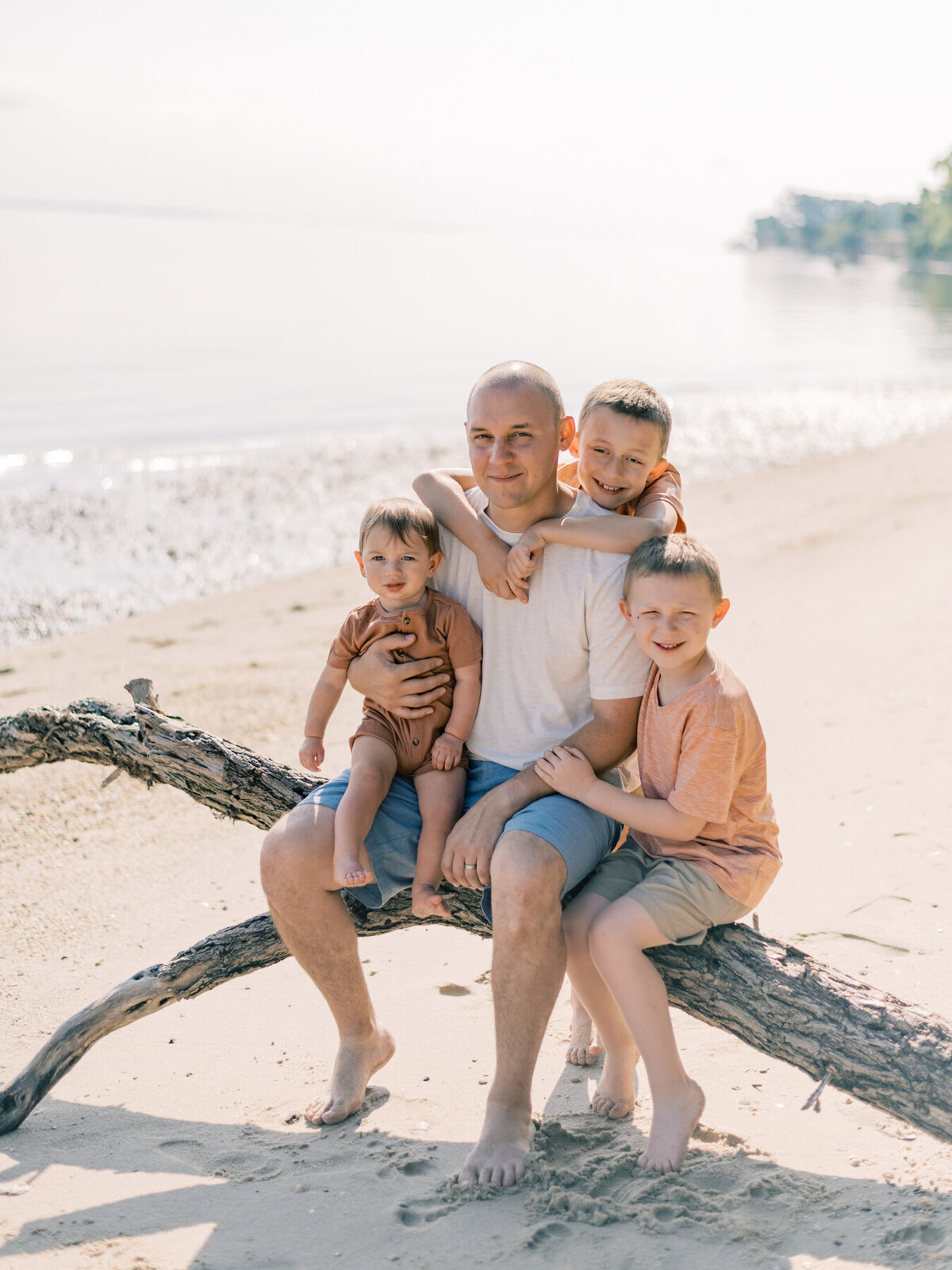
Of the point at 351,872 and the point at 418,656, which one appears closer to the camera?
the point at 351,872

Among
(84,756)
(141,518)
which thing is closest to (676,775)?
(84,756)

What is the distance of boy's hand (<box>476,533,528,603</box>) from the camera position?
3047 mm

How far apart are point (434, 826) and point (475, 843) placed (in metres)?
0.19

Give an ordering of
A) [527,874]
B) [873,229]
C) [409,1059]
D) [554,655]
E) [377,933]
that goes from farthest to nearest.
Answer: [873,229] < [409,1059] < [377,933] < [554,655] < [527,874]

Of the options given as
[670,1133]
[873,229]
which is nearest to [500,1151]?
[670,1133]

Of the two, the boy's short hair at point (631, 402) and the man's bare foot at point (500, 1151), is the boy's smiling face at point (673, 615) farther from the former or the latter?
the man's bare foot at point (500, 1151)

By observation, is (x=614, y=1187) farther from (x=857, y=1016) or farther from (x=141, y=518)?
(x=141, y=518)

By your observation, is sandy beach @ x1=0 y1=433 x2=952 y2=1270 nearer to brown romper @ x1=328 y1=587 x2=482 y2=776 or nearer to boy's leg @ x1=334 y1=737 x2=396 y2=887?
boy's leg @ x1=334 y1=737 x2=396 y2=887

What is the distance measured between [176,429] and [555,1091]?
13.0 m

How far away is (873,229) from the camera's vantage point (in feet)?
307

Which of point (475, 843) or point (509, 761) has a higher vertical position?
point (509, 761)

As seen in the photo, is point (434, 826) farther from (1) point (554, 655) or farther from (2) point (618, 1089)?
(2) point (618, 1089)

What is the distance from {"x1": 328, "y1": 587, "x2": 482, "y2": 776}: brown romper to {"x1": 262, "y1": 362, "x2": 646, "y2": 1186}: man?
0.04 metres

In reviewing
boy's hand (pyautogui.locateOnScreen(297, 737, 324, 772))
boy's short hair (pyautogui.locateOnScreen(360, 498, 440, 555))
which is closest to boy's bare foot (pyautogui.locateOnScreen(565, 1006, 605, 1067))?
boy's hand (pyautogui.locateOnScreen(297, 737, 324, 772))
